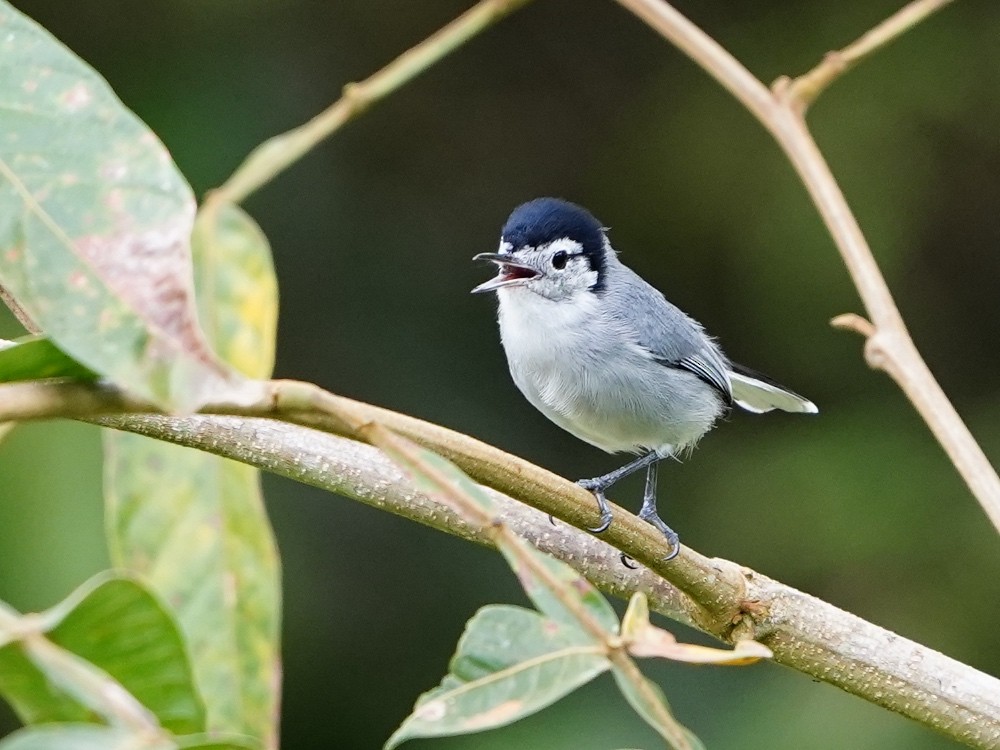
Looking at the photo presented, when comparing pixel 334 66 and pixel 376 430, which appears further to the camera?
pixel 334 66

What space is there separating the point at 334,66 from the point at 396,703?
2.01m

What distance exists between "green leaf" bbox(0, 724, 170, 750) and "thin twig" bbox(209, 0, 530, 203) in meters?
0.56

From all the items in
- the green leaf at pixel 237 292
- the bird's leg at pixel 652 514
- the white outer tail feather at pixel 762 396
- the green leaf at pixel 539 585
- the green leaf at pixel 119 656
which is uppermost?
the white outer tail feather at pixel 762 396

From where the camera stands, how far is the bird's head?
2943mm

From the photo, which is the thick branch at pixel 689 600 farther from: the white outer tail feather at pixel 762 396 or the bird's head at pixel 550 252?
the white outer tail feather at pixel 762 396

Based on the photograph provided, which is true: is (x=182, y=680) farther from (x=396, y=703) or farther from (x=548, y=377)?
(x=396, y=703)

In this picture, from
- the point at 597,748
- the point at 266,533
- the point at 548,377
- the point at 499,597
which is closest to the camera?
the point at 266,533

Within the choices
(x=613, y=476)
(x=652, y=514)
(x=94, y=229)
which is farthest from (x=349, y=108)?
(x=652, y=514)

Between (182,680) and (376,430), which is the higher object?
(376,430)

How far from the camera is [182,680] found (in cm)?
78

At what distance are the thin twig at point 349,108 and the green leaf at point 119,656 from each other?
0.42 meters

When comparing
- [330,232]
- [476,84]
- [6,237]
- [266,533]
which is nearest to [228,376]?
[6,237]

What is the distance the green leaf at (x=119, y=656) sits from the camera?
2.43 ft

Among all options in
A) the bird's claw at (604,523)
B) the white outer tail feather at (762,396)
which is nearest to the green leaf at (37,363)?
the bird's claw at (604,523)
